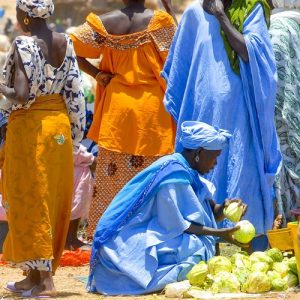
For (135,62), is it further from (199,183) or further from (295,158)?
(199,183)

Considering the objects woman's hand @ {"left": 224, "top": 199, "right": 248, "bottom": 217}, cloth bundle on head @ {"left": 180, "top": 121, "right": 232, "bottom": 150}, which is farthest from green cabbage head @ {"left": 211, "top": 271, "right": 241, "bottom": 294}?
cloth bundle on head @ {"left": 180, "top": 121, "right": 232, "bottom": 150}

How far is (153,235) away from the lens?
26.3 ft

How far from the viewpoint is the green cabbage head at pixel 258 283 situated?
764 cm

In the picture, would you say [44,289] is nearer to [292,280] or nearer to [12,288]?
[12,288]

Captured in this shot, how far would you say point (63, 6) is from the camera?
96.5 ft

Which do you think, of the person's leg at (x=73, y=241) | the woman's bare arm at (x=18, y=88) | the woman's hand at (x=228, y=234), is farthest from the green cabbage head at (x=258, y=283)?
the person's leg at (x=73, y=241)

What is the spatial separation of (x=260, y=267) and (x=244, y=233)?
266mm

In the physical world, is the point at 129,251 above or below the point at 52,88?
below

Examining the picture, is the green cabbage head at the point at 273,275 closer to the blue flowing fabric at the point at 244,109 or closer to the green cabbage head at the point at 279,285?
the green cabbage head at the point at 279,285

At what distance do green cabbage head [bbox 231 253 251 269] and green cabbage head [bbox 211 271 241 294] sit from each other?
24cm

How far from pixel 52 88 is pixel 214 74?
1264 millimetres

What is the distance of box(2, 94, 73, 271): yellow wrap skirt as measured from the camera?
8.23 meters

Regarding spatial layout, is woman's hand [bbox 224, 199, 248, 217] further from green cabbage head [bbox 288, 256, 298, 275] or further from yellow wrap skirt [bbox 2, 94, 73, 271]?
yellow wrap skirt [bbox 2, 94, 73, 271]

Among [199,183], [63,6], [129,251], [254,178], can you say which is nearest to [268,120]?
[254,178]
